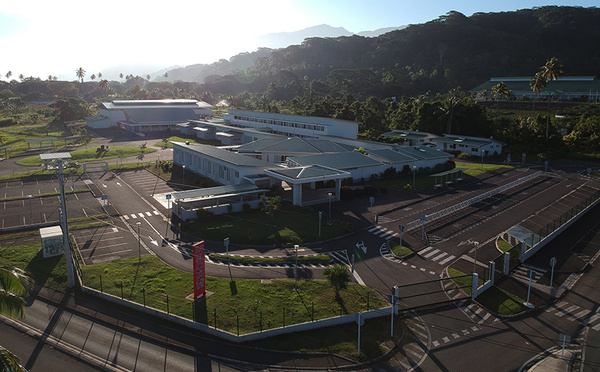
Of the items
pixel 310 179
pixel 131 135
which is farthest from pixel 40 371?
pixel 131 135

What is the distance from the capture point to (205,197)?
42.4 metres

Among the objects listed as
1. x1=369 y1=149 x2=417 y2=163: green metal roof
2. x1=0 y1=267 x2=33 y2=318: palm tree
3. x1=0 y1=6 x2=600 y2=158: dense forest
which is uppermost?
x1=0 y1=6 x2=600 y2=158: dense forest

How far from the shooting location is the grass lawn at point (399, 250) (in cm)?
3186

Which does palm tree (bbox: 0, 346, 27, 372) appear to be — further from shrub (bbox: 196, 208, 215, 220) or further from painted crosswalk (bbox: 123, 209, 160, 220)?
painted crosswalk (bbox: 123, 209, 160, 220)

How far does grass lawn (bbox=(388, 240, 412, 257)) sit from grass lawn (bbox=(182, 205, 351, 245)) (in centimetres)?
455

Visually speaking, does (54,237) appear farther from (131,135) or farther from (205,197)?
(131,135)

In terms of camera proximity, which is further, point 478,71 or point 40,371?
point 478,71

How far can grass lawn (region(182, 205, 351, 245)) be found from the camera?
34.6m

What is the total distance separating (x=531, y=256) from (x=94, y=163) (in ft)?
205

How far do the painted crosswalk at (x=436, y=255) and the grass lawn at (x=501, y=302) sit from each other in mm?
4548

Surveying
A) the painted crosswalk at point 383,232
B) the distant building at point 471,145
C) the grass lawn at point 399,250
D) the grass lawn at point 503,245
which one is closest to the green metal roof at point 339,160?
the painted crosswalk at point 383,232

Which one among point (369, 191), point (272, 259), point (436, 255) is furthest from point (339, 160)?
point (272, 259)

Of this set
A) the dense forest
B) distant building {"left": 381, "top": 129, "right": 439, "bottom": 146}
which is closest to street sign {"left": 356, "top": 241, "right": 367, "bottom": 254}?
the dense forest

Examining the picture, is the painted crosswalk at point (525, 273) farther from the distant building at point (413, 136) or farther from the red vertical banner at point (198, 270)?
the distant building at point (413, 136)
